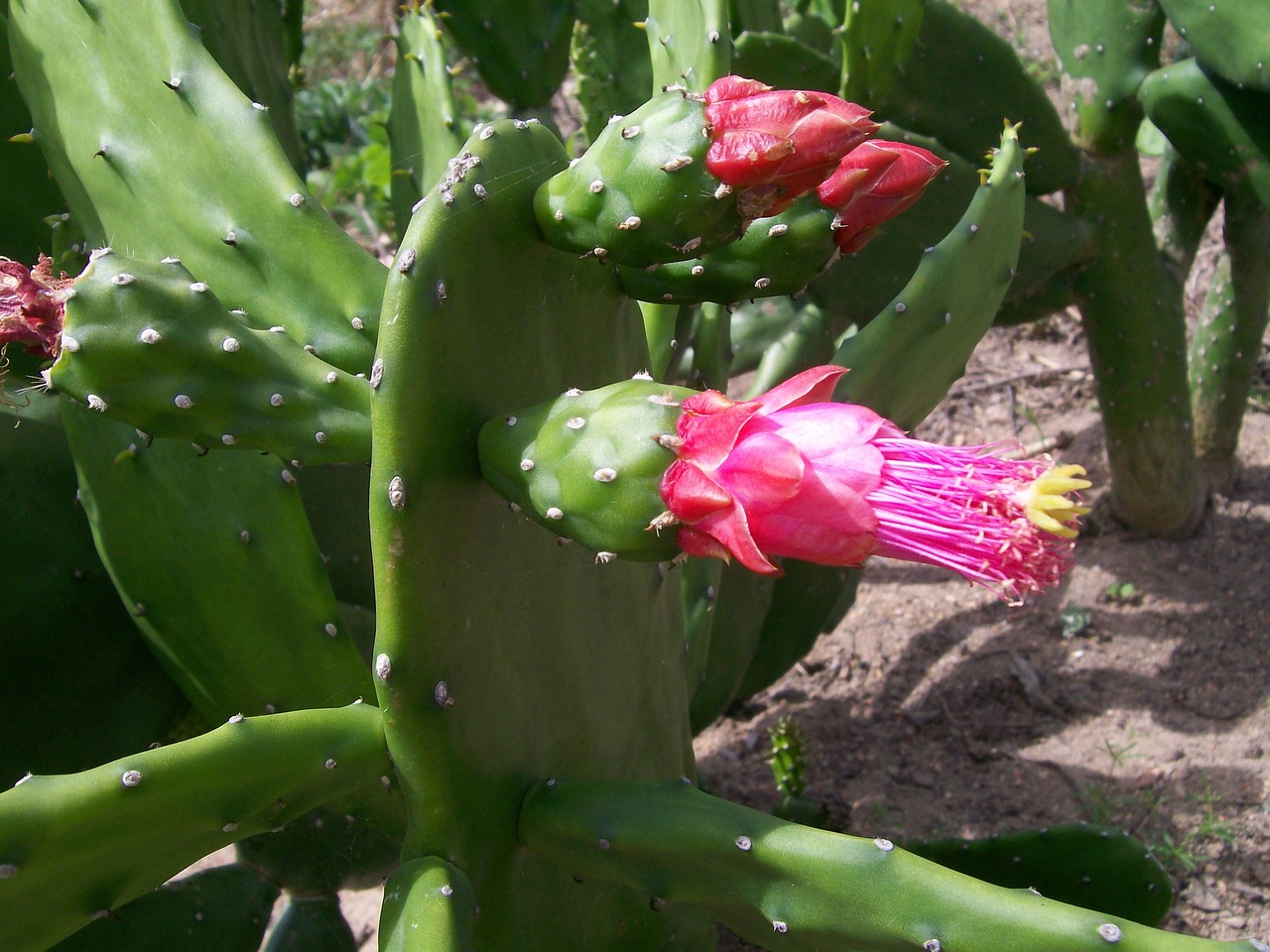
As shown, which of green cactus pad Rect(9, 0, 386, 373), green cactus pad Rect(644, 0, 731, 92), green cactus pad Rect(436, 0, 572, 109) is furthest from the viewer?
green cactus pad Rect(436, 0, 572, 109)

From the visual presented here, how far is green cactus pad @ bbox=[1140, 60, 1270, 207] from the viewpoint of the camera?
1.94 m

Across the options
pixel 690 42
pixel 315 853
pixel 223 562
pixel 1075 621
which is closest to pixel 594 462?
pixel 223 562

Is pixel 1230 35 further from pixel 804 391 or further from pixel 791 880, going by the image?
pixel 791 880

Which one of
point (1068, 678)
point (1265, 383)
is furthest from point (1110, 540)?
point (1265, 383)

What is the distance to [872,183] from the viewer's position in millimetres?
873

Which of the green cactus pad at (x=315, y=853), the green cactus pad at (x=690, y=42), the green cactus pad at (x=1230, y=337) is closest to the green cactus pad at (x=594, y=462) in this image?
the green cactus pad at (x=690, y=42)

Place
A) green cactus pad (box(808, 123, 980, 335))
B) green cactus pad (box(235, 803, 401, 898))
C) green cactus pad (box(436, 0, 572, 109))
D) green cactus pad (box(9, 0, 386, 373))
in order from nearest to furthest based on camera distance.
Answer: green cactus pad (box(9, 0, 386, 373)) → green cactus pad (box(235, 803, 401, 898)) → green cactus pad (box(436, 0, 572, 109)) → green cactus pad (box(808, 123, 980, 335))

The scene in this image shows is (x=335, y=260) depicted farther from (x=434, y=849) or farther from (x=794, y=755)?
(x=794, y=755)

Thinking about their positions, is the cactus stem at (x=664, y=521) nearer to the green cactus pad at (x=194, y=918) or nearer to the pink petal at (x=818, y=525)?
the pink petal at (x=818, y=525)

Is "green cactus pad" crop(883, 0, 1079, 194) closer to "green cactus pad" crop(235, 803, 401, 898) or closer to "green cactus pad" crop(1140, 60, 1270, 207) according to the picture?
"green cactus pad" crop(1140, 60, 1270, 207)

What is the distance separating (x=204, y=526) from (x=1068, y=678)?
64.6 inches

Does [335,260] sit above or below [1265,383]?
above

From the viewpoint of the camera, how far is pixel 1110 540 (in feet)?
7.93

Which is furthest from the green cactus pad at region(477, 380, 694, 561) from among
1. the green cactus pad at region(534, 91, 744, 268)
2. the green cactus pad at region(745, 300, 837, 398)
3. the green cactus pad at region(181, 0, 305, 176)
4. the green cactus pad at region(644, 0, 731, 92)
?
the green cactus pad at region(745, 300, 837, 398)
